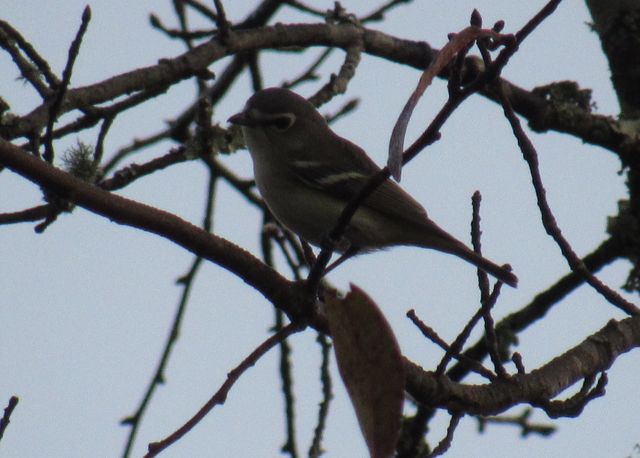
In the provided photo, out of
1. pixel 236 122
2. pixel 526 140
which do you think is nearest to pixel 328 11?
pixel 236 122

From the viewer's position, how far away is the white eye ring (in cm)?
557

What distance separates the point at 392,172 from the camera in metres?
1.78

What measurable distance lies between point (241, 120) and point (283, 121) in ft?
1.30

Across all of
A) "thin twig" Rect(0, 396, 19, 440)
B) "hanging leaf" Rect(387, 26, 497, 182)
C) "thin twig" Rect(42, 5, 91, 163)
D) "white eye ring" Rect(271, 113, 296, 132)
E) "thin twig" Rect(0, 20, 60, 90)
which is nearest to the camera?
"hanging leaf" Rect(387, 26, 497, 182)

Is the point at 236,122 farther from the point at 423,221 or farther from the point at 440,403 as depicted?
the point at 440,403

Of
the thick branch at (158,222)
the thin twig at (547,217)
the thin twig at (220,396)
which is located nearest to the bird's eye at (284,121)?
the thin twig at (547,217)

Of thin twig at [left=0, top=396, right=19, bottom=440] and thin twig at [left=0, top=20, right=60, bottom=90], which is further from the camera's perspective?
thin twig at [left=0, top=20, right=60, bottom=90]

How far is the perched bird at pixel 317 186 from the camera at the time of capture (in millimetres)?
4777

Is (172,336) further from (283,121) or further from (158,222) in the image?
(158,222)

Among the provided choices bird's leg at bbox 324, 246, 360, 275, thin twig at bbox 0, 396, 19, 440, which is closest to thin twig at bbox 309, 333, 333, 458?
bird's leg at bbox 324, 246, 360, 275

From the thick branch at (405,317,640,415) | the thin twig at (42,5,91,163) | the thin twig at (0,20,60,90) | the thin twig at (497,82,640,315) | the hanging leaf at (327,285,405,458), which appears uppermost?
the thin twig at (0,20,60,90)

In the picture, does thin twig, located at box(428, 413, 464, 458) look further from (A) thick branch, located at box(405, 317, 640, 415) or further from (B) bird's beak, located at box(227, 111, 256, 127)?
(B) bird's beak, located at box(227, 111, 256, 127)

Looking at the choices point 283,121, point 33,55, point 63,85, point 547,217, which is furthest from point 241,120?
point 547,217

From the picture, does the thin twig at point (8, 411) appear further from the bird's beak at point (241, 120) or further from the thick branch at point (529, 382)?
the bird's beak at point (241, 120)
